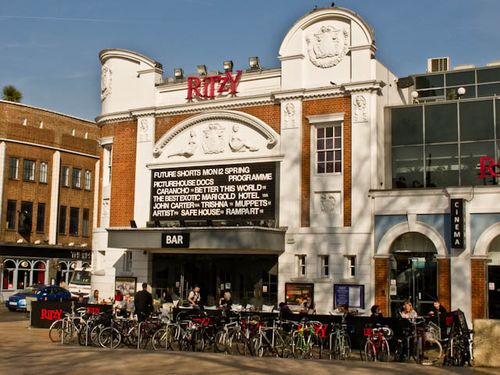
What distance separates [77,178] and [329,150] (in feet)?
111

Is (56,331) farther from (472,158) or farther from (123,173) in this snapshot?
(472,158)

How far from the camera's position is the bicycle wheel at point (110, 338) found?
22703 millimetres

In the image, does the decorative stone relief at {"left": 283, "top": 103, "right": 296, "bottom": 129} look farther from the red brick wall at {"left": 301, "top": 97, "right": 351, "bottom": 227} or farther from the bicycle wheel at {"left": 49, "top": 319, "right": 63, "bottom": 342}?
the bicycle wheel at {"left": 49, "top": 319, "right": 63, "bottom": 342}

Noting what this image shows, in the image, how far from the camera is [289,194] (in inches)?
1222

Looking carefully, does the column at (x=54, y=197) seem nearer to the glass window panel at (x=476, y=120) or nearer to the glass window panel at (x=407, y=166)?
the glass window panel at (x=407, y=166)

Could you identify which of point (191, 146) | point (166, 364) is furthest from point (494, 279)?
point (191, 146)

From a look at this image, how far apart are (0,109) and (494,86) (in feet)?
114

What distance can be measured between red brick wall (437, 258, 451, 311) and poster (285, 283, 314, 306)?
5.08 metres

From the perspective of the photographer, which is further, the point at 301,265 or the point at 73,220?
the point at 73,220

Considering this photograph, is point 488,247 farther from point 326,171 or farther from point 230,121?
point 230,121

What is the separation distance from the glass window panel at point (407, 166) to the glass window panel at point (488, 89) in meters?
6.64

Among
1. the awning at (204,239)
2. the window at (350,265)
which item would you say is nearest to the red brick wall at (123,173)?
the awning at (204,239)

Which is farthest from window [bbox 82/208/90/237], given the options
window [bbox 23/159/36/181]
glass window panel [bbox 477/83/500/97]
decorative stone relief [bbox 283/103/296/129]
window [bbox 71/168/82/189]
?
glass window panel [bbox 477/83/500/97]

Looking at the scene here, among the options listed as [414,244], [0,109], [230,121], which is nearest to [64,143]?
[0,109]
